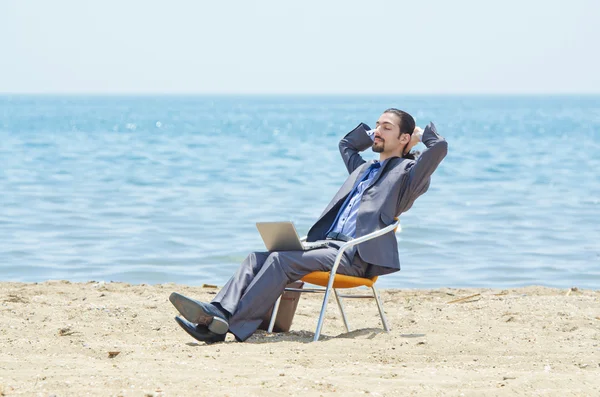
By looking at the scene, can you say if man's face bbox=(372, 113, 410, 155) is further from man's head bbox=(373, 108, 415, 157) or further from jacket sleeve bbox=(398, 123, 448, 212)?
jacket sleeve bbox=(398, 123, 448, 212)

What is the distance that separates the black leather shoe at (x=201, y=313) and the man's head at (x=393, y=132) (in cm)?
142

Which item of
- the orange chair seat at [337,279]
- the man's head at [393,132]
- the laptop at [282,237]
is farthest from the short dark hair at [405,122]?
the orange chair seat at [337,279]

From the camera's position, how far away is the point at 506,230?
40.7ft

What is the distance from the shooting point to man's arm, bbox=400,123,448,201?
17.4 ft

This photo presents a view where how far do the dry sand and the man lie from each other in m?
0.17

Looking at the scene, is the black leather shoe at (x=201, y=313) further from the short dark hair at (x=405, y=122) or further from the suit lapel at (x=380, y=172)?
the short dark hair at (x=405, y=122)

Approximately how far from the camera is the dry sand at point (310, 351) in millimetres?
4020

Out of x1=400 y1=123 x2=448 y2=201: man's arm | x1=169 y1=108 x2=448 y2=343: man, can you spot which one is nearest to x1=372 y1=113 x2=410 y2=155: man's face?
x1=169 y1=108 x2=448 y2=343: man

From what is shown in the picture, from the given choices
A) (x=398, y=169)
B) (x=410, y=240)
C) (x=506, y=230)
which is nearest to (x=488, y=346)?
(x=398, y=169)

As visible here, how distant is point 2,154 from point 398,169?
2414 centimetres

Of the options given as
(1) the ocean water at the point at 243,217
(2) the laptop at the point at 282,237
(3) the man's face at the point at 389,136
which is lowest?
(1) the ocean water at the point at 243,217

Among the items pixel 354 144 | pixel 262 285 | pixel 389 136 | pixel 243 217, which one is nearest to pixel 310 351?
pixel 262 285

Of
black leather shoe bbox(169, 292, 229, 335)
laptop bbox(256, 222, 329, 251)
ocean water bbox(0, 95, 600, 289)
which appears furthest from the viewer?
ocean water bbox(0, 95, 600, 289)

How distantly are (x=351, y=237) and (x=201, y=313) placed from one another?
1053 mm
